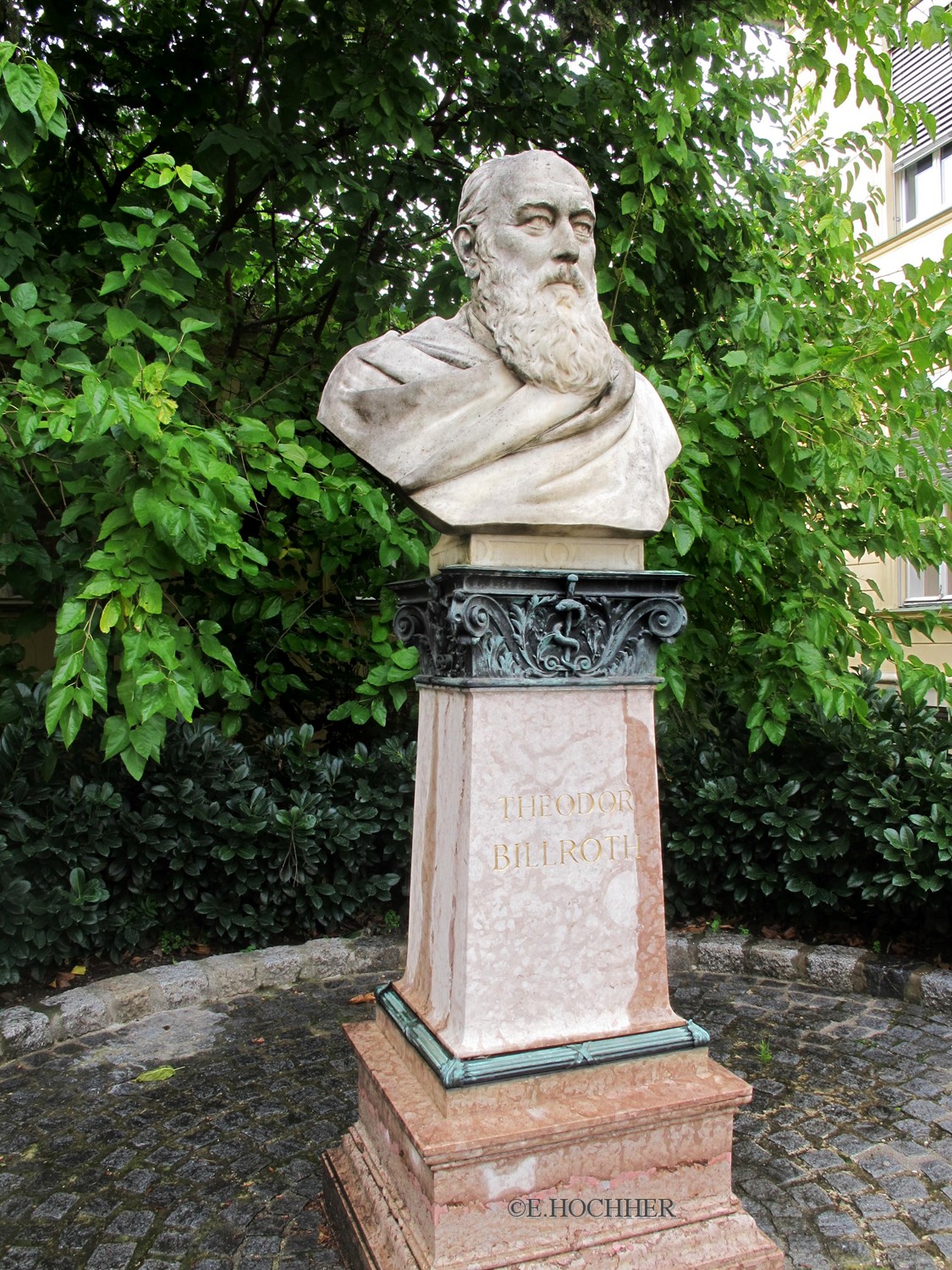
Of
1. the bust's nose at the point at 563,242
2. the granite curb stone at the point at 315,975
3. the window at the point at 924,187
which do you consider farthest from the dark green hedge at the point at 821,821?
the window at the point at 924,187

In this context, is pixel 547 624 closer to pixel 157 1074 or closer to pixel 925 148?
pixel 157 1074

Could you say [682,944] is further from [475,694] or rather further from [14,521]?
[14,521]

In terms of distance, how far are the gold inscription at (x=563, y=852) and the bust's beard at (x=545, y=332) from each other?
116cm

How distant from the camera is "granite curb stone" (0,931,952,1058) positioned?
4176mm

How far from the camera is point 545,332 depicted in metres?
2.62

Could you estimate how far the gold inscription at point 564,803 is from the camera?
251cm

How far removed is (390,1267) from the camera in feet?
7.86

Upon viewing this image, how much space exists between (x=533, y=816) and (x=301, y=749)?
3092 millimetres

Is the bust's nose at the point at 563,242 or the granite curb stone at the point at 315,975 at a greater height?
the bust's nose at the point at 563,242

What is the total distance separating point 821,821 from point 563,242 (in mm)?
3531

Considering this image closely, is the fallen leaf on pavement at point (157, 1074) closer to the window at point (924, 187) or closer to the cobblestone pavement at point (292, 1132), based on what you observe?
the cobblestone pavement at point (292, 1132)

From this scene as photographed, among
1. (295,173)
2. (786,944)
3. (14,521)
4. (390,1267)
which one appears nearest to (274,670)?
(14,521)

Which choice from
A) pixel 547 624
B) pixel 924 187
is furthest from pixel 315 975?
pixel 924 187

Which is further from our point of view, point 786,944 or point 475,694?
point 786,944
